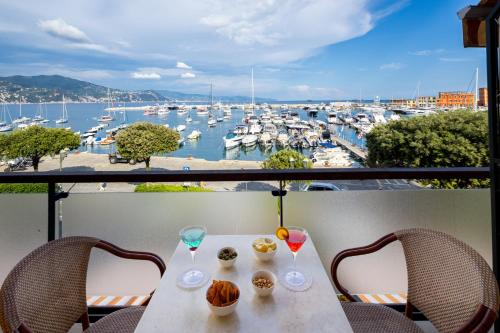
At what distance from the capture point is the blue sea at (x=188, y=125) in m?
18.3

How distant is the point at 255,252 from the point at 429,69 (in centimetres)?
3560

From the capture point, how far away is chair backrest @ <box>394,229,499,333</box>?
103 centimetres

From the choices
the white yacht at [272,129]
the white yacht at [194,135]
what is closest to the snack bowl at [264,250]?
the white yacht at [272,129]

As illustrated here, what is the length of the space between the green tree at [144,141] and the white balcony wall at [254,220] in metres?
17.5

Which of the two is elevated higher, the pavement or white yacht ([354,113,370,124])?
white yacht ([354,113,370,124])

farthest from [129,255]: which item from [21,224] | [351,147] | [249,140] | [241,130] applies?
[241,130]

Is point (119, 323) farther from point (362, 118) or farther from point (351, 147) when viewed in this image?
point (351, 147)

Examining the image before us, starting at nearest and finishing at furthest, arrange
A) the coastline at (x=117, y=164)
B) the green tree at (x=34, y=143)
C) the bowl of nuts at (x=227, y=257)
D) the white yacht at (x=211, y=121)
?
the bowl of nuts at (x=227, y=257), the green tree at (x=34, y=143), the coastline at (x=117, y=164), the white yacht at (x=211, y=121)

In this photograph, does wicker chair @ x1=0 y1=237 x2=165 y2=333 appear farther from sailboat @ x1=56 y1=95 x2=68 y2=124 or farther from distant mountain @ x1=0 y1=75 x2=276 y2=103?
sailboat @ x1=56 y1=95 x2=68 y2=124

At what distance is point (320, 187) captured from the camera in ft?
6.23

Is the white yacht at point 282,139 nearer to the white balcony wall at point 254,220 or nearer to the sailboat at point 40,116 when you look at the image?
the sailboat at point 40,116

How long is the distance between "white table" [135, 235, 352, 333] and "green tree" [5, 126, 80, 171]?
1939 centimetres

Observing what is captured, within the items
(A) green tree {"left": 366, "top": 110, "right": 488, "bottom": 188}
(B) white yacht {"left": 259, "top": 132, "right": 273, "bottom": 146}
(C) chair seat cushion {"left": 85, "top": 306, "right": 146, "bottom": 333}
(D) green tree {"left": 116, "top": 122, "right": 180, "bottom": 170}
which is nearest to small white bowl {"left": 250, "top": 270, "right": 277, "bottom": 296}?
(C) chair seat cushion {"left": 85, "top": 306, "right": 146, "bottom": 333}

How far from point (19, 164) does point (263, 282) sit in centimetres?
2074
